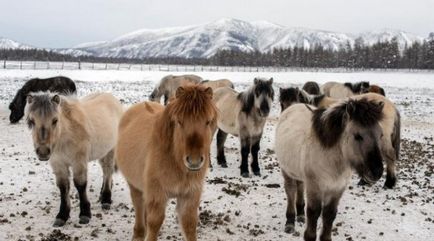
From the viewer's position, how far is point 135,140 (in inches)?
187

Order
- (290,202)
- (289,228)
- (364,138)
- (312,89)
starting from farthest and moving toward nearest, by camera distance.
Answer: (312,89), (290,202), (289,228), (364,138)

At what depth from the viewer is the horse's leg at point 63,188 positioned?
615cm

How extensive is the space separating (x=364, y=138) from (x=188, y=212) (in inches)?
81.5

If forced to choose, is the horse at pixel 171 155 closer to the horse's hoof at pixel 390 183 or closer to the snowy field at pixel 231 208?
the snowy field at pixel 231 208

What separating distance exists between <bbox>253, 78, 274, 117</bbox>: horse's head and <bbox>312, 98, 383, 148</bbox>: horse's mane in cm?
412

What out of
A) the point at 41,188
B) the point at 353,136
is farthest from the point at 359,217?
the point at 41,188

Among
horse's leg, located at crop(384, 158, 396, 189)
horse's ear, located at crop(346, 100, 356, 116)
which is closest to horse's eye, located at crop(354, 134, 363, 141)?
horse's ear, located at crop(346, 100, 356, 116)

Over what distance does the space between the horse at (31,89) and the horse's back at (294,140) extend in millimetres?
10952

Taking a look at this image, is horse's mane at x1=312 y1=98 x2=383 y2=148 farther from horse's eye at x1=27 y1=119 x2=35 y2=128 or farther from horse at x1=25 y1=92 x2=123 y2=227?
horse's eye at x1=27 y1=119 x2=35 y2=128

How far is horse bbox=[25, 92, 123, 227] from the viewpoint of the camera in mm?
5523

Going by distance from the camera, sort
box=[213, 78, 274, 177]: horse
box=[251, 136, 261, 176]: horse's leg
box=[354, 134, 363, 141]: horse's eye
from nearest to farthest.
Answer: box=[354, 134, 363, 141]: horse's eye < box=[213, 78, 274, 177]: horse < box=[251, 136, 261, 176]: horse's leg

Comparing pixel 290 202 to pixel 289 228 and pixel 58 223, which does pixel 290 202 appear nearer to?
pixel 289 228

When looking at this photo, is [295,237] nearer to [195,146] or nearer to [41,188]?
[195,146]

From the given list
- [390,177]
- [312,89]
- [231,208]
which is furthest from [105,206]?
[312,89]
